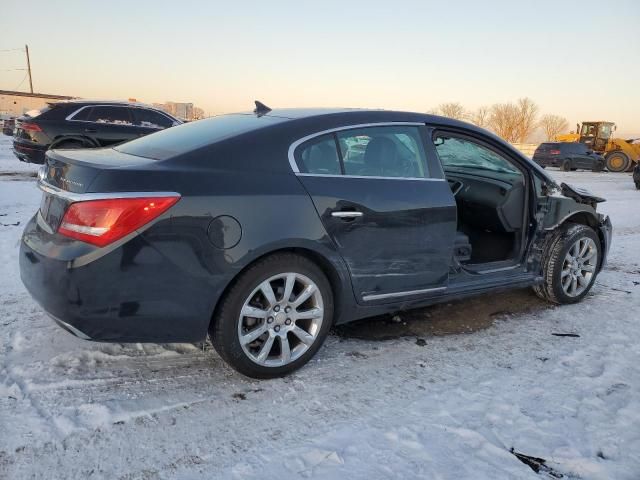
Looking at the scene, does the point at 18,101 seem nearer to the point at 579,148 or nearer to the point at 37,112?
the point at 37,112

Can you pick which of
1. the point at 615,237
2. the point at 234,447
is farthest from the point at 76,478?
the point at 615,237

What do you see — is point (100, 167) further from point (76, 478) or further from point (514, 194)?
point (514, 194)

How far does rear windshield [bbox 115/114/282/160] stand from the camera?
117 inches

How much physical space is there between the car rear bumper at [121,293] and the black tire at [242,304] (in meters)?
0.10

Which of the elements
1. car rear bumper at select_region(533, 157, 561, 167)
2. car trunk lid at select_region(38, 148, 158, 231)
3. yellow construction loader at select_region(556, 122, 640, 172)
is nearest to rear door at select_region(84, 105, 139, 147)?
car trunk lid at select_region(38, 148, 158, 231)

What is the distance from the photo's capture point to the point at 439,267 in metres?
3.60

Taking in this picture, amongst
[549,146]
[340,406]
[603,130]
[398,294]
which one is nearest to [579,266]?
[398,294]

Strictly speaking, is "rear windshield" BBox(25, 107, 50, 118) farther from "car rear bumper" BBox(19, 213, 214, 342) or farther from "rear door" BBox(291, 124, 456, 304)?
"rear door" BBox(291, 124, 456, 304)

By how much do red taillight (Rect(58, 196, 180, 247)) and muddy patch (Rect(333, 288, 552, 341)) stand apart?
5.72ft

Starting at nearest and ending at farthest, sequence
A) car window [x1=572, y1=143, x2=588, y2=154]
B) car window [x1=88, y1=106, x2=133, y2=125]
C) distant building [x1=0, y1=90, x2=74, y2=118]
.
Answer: car window [x1=88, y1=106, x2=133, y2=125] → car window [x1=572, y1=143, x2=588, y2=154] → distant building [x1=0, y1=90, x2=74, y2=118]

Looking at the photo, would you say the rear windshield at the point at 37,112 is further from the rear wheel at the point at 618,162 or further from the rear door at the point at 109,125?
the rear wheel at the point at 618,162

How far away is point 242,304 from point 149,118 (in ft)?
30.9

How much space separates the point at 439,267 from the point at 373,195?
A: 761 mm

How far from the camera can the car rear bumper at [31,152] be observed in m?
10.4
